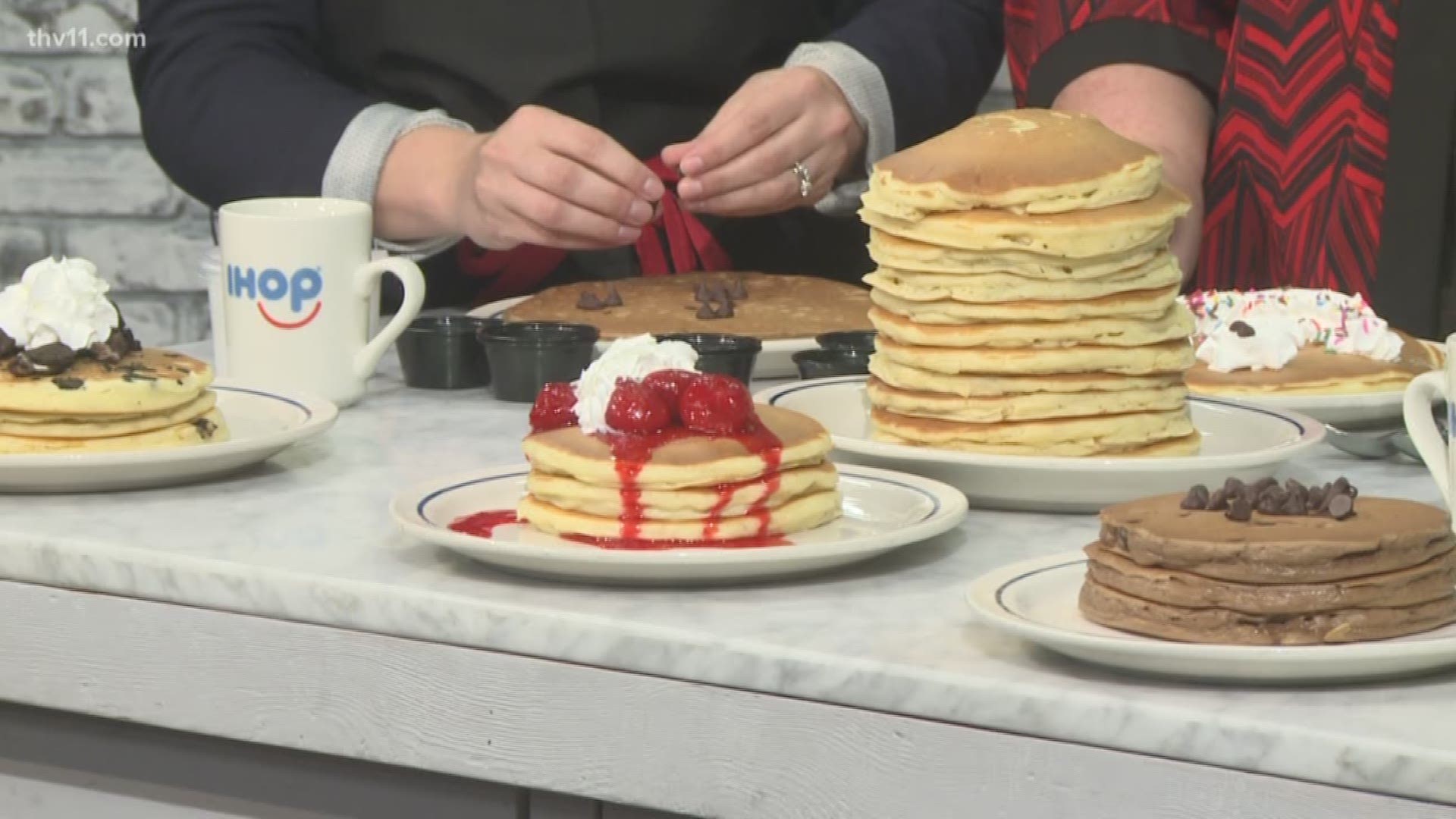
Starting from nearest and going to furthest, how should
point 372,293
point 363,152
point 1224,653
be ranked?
1. point 1224,653
2. point 372,293
3. point 363,152

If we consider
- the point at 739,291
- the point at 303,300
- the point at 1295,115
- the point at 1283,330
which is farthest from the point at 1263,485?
the point at 1295,115

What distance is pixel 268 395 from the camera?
154 centimetres

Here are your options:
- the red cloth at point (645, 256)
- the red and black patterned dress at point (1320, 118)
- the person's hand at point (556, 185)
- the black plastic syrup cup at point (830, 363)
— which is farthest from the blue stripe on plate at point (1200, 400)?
the red cloth at point (645, 256)

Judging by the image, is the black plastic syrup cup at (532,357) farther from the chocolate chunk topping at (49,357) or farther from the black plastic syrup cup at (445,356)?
the chocolate chunk topping at (49,357)

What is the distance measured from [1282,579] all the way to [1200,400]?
55 cm

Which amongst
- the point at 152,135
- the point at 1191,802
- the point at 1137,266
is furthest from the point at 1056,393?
the point at 152,135

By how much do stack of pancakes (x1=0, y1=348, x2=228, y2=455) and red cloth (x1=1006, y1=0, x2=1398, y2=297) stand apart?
114cm

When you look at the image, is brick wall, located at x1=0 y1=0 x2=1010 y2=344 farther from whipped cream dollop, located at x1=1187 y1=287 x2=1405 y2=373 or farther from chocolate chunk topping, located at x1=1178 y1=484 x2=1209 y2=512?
chocolate chunk topping, located at x1=1178 y1=484 x2=1209 y2=512

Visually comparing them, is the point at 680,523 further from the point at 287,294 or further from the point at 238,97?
the point at 238,97

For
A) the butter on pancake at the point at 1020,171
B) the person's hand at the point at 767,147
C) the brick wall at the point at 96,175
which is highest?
the butter on pancake at the point at 1020,171

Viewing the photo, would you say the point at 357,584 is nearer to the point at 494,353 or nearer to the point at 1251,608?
the point at 1251,608

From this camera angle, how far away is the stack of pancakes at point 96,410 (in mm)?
1337

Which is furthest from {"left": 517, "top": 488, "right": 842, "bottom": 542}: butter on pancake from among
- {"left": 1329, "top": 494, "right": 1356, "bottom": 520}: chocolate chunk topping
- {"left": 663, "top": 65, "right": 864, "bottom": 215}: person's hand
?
{"left": 663, "top": 65, "right": 864, "bottom": 215}: person's hand

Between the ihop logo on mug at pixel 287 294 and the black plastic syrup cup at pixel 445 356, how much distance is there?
0.36 feet
